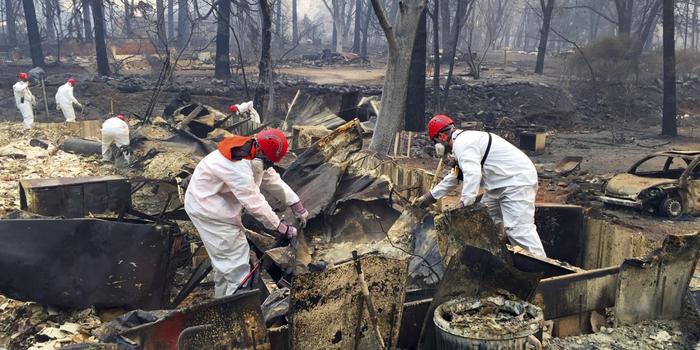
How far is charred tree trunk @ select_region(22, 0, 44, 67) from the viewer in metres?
27.7

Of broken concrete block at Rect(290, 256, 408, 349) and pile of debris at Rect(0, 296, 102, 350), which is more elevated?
broken concrete block at Rect(290, 256, 408, 349)

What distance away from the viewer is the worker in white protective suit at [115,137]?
13.2 m

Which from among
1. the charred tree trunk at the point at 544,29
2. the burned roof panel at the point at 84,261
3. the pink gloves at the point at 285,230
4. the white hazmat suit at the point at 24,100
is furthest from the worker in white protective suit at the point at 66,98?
the charred tree trunk at the point at 544,29

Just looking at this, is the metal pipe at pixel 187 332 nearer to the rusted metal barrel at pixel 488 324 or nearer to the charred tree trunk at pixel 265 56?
the rusted metal barrel at pixel 488 324

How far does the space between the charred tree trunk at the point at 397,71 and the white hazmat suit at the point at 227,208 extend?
749 cm

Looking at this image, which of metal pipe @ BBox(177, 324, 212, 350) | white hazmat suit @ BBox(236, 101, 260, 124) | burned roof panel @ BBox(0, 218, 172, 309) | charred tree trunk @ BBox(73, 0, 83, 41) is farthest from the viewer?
charred tree trunk @ BBox(73, 0, 83, 41)

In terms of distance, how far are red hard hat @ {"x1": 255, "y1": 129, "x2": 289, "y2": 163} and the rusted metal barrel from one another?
6.49 ft

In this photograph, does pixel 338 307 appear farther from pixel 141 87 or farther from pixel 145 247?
pixel 141 87

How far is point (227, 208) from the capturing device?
5.43 m

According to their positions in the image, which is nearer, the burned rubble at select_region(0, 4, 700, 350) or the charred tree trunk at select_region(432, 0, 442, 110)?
the burned rubble at select_region(0, 4, 700, 350)

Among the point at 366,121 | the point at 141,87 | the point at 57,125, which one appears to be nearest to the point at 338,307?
the point at 366,121

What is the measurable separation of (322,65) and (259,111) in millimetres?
18626

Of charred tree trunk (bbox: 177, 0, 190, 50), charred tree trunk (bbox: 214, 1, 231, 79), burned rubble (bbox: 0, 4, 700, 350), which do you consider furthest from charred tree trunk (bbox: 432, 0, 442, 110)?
charred tree trunk (bbox: 177, 0, 190, 50)

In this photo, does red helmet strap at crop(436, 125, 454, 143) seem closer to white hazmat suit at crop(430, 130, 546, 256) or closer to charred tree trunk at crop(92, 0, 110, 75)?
white hazmat suit at crop(430, 130, 546, 256)
